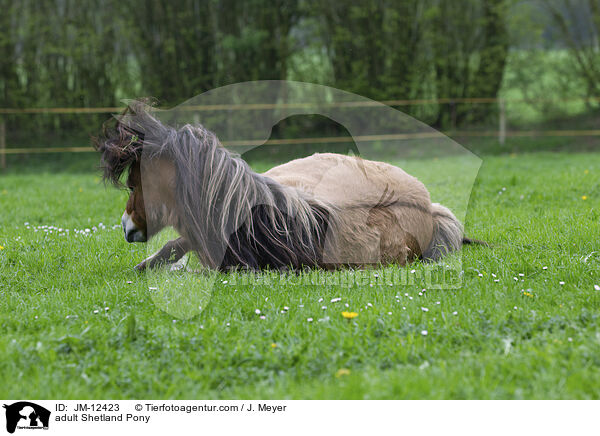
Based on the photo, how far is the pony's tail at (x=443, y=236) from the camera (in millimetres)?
5098

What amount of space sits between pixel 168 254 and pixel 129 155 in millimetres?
940

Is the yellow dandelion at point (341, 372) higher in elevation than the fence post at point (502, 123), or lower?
higher

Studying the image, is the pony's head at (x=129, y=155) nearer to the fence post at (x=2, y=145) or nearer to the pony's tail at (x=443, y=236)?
the pony's tail at (x=443, y=236)

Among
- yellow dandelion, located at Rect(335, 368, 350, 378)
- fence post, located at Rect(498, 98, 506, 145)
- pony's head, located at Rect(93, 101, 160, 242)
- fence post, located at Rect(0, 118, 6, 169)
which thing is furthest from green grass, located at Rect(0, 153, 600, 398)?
fence post, located at Rect(498, 98, 506, 145)

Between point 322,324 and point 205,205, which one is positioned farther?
point 205,205

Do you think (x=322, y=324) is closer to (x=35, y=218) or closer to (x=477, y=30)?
(x=35, y=218)

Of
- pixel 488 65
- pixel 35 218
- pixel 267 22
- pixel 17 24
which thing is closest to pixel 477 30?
pixel 488 65

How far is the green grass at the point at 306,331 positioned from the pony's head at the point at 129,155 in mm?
466

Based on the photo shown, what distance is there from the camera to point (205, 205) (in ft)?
14.4

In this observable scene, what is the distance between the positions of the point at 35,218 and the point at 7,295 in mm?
3720

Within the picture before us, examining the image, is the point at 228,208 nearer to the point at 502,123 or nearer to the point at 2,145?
the point at 2,145
